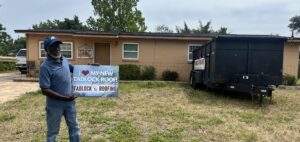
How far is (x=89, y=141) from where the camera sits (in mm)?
9062

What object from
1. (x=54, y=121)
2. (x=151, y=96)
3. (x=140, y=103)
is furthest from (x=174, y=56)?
(x=54, y=121)

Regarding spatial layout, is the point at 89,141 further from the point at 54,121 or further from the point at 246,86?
the point at 246,86

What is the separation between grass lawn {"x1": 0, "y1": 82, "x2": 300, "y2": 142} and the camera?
380 inches

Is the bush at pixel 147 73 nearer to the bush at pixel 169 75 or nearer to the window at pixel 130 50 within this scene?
the bush at pixel 169 75

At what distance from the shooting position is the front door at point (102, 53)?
97.6 feet

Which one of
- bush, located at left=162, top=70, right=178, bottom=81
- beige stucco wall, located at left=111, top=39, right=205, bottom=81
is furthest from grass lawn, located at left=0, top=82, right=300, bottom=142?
beige stucco wall, located at left=111, top=39, right=205, bottom=81

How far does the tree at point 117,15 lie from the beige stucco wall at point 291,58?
24.4m

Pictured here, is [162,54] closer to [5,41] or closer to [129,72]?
[129,72]

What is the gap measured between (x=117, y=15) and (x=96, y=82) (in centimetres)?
3653

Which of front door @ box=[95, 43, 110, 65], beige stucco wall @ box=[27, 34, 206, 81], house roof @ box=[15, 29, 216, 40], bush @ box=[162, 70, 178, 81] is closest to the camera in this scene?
house roof @ box=[15, 29, 216, 40]

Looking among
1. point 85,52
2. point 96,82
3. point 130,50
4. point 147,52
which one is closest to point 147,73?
point 147,52

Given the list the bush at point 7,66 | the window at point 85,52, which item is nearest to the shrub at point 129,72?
the window at point 85,52

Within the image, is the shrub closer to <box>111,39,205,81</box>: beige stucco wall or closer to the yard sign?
<box>111,39,205,81</box>: beige stucco wall

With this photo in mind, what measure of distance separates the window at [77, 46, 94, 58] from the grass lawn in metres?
13.0
